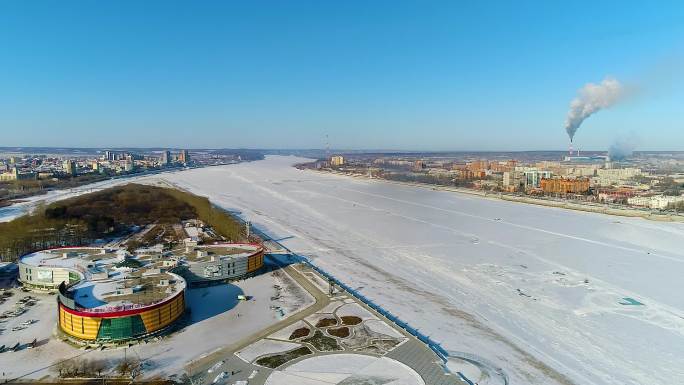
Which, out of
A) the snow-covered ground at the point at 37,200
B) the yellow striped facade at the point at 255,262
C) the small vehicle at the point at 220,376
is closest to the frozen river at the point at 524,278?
the yellow striped facade at the point at 255,262

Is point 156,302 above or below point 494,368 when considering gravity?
above

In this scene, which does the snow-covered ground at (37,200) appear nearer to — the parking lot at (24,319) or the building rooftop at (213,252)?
the parking lot at (24,319)

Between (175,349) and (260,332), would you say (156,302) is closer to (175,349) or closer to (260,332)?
(175,349)

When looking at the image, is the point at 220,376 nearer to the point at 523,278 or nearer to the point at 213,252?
the point at 213,252

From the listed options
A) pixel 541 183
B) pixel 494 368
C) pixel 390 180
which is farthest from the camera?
pixel 390 180

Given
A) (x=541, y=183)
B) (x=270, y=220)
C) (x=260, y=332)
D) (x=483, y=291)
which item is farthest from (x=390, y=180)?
(x=260, y=332)

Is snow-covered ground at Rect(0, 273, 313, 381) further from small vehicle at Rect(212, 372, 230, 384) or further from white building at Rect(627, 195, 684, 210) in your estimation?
white building at Rect(627, 195, 684, 210)
